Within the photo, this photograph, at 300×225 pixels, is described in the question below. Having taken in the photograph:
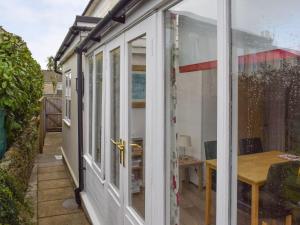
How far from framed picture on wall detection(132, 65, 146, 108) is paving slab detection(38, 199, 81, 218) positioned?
3478 millimetres

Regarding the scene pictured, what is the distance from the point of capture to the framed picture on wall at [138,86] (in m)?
2.86

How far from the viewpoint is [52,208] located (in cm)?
580

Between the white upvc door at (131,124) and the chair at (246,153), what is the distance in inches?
37.0

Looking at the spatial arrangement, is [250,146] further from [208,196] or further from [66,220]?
[66,220]

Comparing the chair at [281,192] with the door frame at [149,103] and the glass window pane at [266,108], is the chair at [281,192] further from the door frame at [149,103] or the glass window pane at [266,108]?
the door frame at [149,103]

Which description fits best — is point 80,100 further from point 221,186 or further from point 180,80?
point 221,186

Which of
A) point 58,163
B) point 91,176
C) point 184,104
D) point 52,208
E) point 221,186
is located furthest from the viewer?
point 58,163

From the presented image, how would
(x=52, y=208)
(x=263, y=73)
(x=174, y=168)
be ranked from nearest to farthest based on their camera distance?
(x=263, y=73), (x=174, y=168), (x=52, y=208)

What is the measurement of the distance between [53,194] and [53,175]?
1.56 m

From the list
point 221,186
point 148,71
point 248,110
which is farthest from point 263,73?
point 148,71

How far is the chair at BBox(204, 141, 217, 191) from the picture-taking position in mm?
1710

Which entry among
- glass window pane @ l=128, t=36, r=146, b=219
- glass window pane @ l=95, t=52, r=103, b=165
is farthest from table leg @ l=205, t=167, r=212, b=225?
glass window pane @ l=95, t=52, r=103, b=165

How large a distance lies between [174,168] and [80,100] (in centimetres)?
391

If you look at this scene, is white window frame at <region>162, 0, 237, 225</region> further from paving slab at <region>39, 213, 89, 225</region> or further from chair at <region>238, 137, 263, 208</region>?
paving slab at <region>39, 213, 89, 225</region>
